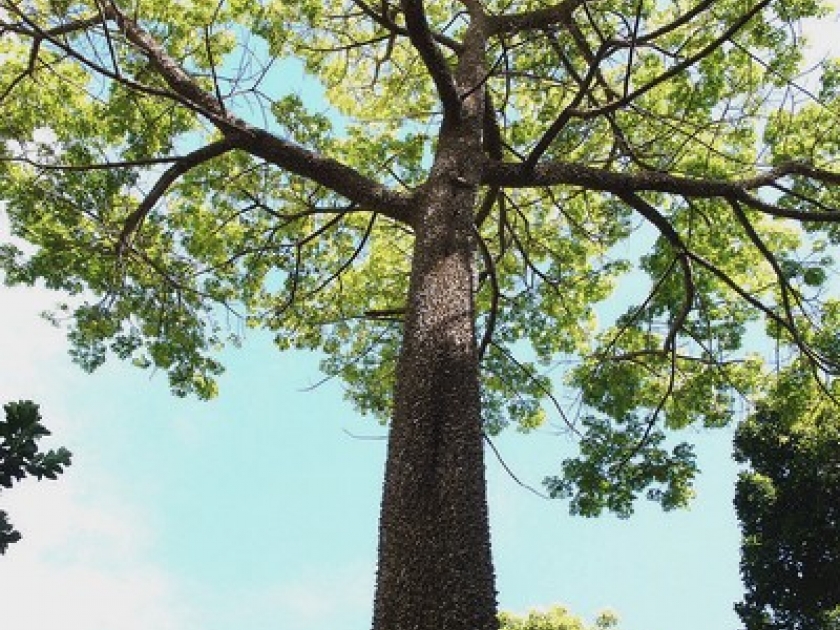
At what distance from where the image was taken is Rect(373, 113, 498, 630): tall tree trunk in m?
2.70

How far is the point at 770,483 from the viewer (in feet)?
52.1

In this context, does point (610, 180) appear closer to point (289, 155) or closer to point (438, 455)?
point (289, 155)

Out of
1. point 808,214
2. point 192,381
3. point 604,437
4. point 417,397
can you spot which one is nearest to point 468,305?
point 417,397

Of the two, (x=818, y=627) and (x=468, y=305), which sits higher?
(x=818, y=627)

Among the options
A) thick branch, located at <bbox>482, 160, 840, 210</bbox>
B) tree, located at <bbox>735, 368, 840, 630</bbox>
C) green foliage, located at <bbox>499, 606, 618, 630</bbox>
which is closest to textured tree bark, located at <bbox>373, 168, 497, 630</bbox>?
thick branch, located at <bbox>482, 160, 840, 210</bbox>

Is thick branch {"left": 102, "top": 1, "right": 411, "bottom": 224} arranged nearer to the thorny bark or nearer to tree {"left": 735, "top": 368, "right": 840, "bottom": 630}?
the thorny bark

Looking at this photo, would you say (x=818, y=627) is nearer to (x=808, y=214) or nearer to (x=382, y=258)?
(x=382, y=258)

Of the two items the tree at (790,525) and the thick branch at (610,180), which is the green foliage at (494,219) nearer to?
the thick branch at (610,180)

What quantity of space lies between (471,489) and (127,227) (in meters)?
4.11

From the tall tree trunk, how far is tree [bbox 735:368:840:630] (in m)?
11.7

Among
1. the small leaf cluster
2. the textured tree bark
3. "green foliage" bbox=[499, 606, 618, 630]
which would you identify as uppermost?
"green foliage" bbox=[499, 606, 618, 630]

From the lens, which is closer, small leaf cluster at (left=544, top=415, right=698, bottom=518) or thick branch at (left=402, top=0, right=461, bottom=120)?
thick branch at (left=402, top=0, right=461, bottom=120)

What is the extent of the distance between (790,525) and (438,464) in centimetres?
1446

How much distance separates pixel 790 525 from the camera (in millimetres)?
15172
